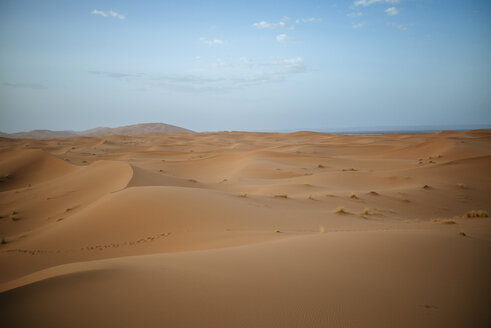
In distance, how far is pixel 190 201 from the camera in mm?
7902

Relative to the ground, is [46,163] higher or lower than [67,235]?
higher

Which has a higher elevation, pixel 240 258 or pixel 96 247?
pixel 240 258

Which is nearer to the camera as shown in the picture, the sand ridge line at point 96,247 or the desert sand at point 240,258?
the desert sand at point 240,258

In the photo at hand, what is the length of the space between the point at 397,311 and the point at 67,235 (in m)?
7.48

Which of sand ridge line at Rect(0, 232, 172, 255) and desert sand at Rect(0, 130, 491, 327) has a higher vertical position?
desert sand at Rect(0, 130, 491, 327)

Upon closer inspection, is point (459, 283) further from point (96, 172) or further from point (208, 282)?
point (96, 172)

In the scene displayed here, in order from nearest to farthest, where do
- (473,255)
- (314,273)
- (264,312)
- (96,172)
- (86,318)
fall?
1. (86,318)
2. (264,312)
3. (314,273)
4. (473,255)
5. (96,172)

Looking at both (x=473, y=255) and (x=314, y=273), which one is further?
(x=473, y=255)

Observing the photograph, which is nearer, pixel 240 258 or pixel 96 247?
pixel 240 258

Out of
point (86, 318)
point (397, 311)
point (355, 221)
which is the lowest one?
point (355, 221)

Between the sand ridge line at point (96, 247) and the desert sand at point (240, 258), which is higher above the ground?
the desert sand at point (240, 258)

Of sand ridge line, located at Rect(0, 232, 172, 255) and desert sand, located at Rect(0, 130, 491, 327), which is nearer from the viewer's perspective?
desert sand, located at Rect(0, 130, 491, 327)

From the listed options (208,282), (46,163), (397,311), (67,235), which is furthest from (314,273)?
(46,163)

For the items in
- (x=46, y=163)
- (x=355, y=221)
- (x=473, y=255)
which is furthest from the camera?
(x=46, y=163)
